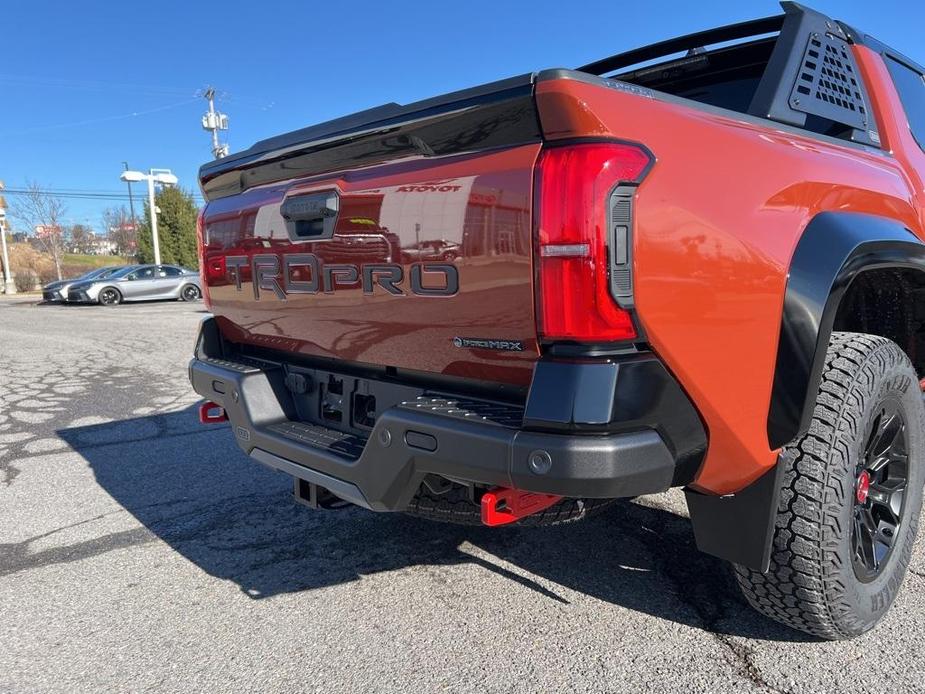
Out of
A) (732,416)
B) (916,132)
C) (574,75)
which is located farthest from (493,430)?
(916,132)

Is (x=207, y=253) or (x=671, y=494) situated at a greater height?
(x=207, y=253)

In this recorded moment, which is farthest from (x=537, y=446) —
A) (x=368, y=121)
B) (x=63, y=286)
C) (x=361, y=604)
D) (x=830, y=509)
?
Answer: (x=63, y=286)

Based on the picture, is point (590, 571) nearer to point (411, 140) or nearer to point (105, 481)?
point (411, 140)

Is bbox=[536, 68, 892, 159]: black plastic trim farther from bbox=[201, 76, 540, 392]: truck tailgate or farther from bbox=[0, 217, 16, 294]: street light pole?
bbox=[0, 217, 16, 294]: street light pole

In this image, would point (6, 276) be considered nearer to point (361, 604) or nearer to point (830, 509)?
point (361, 604)

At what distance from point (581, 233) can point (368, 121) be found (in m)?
0.92

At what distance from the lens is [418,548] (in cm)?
322

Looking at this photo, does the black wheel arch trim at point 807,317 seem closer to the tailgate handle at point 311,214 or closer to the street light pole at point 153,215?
the tailgate handle at point 311,214

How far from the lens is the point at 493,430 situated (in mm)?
1807

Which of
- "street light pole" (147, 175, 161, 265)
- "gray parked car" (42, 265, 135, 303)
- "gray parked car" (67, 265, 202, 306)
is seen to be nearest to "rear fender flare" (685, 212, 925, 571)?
"gray parked car" (67, 265, 202, 306)

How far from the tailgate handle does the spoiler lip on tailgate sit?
188mm

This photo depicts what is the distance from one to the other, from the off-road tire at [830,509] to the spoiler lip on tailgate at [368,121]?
1364 mm

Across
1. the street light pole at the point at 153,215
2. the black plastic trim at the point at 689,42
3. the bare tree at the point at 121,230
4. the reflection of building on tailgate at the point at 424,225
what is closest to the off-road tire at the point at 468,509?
the reflection of building on tailgate at the point at 424,225

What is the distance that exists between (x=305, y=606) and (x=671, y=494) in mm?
2087
